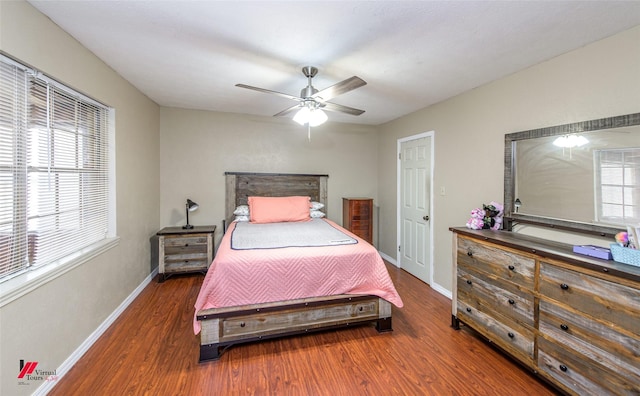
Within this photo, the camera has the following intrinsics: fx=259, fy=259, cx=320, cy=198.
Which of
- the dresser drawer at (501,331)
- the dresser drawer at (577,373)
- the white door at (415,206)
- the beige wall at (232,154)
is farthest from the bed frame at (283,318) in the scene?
Answer: the beige wall at (232,154)

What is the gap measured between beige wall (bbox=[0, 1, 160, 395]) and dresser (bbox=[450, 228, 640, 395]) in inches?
122

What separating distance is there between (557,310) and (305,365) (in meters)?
1.70

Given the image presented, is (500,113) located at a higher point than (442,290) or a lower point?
higher

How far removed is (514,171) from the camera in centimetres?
236

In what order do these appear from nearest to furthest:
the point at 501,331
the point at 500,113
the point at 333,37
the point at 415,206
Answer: the point at 333,37 < the point at 501,331 < the point at 500,113 < the point at 415,206

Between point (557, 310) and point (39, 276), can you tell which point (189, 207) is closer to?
point (39, 276)

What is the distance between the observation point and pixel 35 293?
154 centimetres

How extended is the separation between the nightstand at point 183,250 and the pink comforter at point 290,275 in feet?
4.64

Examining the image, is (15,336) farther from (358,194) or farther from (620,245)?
(358,194)

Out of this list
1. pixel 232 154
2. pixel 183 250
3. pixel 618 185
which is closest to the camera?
pixel 618 185

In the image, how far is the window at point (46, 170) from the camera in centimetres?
146
